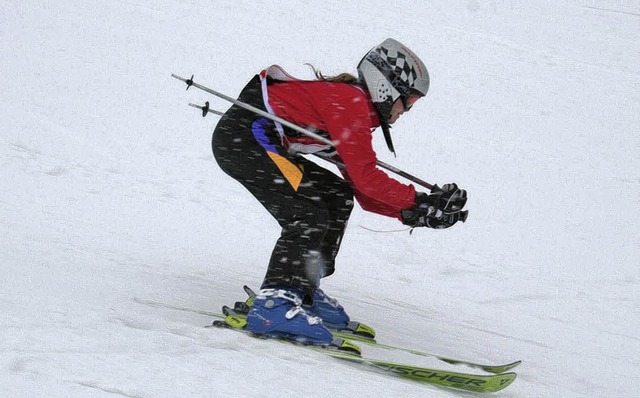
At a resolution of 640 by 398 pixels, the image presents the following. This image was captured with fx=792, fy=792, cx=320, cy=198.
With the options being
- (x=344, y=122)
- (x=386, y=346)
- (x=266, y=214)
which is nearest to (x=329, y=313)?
(x=386, y=346)

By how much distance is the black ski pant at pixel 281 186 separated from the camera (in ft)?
14.4

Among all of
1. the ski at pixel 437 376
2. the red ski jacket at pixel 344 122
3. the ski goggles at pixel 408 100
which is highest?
the ski goggles at pixel 408 100

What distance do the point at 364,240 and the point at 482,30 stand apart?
11986mm

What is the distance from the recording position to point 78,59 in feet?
41.9

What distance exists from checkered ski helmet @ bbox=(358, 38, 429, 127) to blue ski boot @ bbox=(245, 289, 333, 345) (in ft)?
3.81

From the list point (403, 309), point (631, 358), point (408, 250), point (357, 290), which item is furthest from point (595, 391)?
point (408, 250)

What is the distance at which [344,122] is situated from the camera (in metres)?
4.26

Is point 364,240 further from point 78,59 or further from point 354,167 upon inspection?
point 78,59

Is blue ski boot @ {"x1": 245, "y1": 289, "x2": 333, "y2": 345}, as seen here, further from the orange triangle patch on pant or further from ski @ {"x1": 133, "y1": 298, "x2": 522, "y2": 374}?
the orange triangle patch on pant

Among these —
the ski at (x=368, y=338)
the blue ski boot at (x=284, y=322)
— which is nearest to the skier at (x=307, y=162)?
the blue ski boot at (x=284, y=322)

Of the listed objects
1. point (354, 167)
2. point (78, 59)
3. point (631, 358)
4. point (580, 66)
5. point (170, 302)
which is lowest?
point (170, 302)

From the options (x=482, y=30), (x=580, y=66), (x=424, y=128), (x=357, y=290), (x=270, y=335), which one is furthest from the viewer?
(x=482, y=30)

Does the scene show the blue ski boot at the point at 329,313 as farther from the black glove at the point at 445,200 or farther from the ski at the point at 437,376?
the black glove at the point at 445,200

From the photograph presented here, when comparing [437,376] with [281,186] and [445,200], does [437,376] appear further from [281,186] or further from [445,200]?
[281,186]
